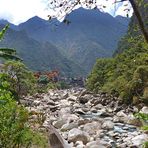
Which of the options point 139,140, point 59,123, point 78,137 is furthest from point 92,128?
point 139,140

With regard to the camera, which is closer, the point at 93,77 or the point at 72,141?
the point at 72,141

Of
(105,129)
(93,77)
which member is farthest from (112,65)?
(105,129)

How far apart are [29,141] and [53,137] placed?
3.54m

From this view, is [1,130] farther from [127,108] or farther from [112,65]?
[112,65]

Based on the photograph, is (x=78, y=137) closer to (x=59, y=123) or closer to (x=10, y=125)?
(x=59, y=123)

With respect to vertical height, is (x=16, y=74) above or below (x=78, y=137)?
above

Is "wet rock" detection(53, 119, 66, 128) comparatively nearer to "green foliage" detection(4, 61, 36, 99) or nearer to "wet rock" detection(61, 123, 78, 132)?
"wet rock" detection(61, 123, 78, 132)

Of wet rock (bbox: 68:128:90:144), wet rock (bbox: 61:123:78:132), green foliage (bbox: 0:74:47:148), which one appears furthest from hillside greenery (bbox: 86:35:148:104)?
green foliage (bbox: 0:74:47:148)

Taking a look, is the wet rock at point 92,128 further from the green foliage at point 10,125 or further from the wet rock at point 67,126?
the green foliage at point 10,125

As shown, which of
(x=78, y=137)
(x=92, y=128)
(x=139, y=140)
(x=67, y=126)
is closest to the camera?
(x=139, y=140)

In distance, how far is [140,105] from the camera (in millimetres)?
36062

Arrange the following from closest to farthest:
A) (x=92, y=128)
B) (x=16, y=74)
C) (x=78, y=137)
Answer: (x=78, y=137) → (x=92, y=128) → (x=16, y=74)

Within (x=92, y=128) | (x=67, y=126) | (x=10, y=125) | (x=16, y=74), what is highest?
(x=16, y=74)

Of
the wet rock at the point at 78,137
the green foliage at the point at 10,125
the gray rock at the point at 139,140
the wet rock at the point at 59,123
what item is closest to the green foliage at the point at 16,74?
the wet rock at the point at 59,123
